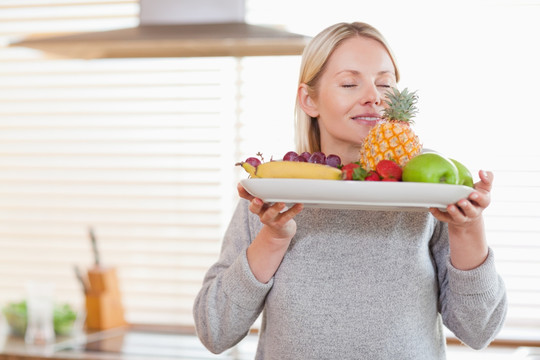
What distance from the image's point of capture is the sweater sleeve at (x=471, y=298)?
4.81 ft

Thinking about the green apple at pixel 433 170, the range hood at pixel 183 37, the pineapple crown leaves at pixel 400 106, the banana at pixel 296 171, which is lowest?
the banana at pixel 296 171

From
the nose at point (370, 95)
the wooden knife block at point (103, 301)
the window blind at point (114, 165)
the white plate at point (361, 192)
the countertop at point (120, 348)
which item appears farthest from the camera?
the window blind at point (114, 165)

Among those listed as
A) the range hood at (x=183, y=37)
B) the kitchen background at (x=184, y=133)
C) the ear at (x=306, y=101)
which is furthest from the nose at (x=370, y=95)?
the kitchen background at (x=184, y=133)

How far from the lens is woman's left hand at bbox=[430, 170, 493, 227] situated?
1.26 meters

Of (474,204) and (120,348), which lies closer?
(474,204)

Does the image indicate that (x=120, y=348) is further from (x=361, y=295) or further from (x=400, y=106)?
(x=400, y=106)

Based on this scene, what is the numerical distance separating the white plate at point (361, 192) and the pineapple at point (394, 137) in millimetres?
159

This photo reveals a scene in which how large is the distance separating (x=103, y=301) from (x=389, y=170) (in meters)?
2.29

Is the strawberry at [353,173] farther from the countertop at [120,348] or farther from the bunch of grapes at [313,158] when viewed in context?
the countertop at [120,348]

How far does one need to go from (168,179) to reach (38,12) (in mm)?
1171

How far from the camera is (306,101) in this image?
1.80m

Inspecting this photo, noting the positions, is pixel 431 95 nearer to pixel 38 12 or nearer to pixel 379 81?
pixel 379 81

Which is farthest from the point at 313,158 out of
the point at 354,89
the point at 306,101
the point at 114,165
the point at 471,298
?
the point at 114,165

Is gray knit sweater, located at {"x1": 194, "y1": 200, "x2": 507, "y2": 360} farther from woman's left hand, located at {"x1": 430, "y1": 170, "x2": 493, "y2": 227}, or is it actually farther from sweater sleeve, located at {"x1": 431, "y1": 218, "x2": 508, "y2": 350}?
woman's left hand, located at {"x1": 430, "y1": 170, "x2": 493, "y2": 227}
